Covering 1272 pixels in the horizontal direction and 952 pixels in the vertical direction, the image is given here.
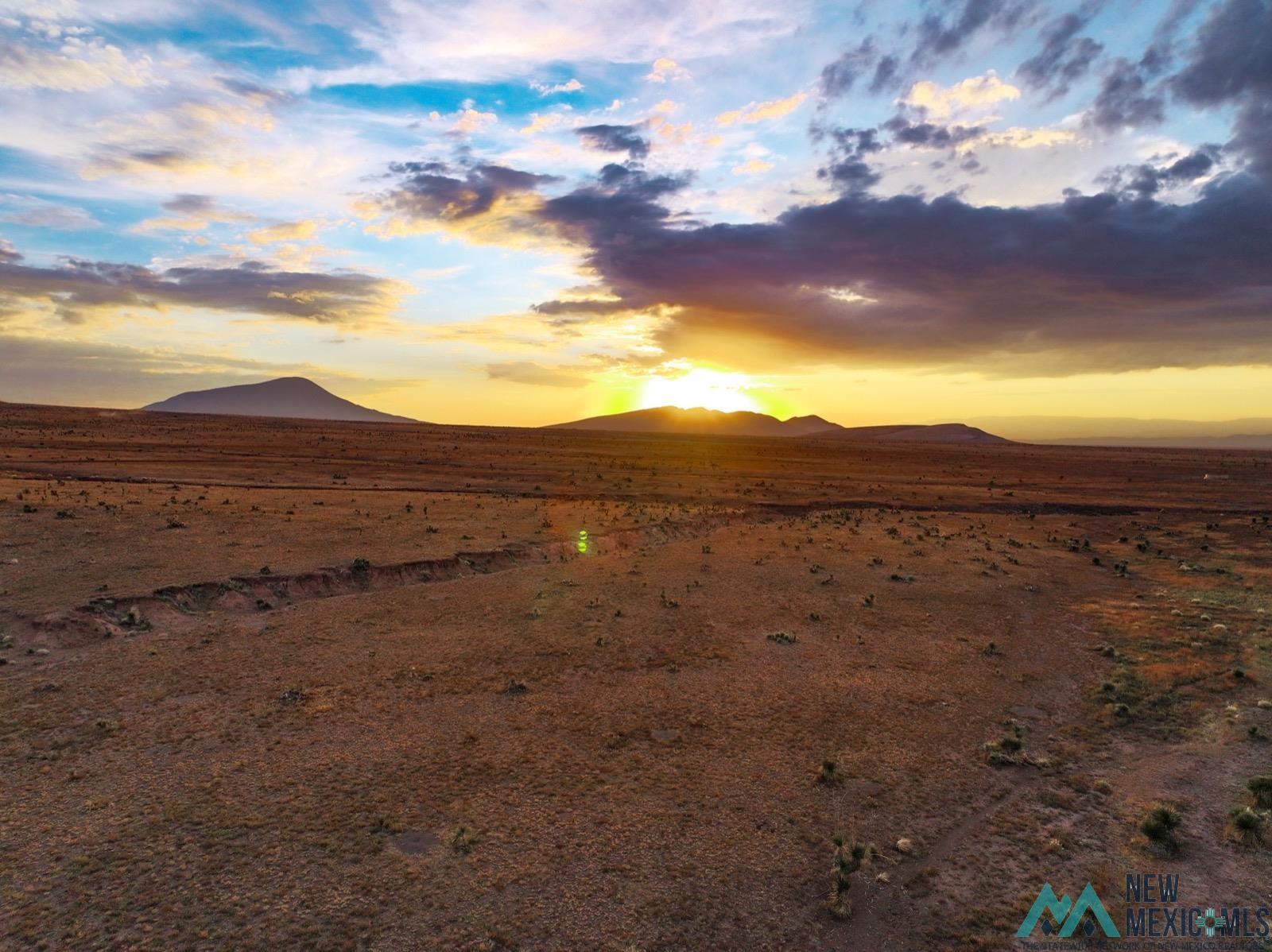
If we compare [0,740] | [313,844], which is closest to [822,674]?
[313,844]

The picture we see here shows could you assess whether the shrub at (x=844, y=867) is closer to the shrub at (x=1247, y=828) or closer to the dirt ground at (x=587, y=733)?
the dirt ground at (x=587, y=733)

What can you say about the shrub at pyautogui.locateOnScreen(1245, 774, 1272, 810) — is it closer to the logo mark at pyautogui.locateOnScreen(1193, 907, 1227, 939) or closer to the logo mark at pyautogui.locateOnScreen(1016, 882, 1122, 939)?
the logo mark at pyautogui.locateOnScreen(1193, 907, 1227, 939)

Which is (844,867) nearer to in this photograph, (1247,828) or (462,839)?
(462,839)

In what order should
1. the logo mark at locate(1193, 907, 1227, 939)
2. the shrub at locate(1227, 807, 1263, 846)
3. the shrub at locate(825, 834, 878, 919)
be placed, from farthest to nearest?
1. the shrub at locate(1227, 807, 1263, 846)
2. the shrub at locate(825, 834, 878, 919)
3. the logo mark at locate(1193, 907, 1227, 939)

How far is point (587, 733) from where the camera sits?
40.7 feet

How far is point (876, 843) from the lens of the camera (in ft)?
30.6

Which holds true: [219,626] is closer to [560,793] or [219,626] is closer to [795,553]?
[560,793]

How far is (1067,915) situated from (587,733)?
758 cm

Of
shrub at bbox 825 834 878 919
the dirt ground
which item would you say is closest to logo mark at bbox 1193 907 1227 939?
the dirt ground

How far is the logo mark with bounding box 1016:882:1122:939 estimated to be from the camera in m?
7.87

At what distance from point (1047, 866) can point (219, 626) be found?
18.6 metres

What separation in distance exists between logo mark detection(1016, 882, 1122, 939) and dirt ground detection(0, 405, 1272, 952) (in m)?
0.18

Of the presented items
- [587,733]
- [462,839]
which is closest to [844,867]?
[462,839]

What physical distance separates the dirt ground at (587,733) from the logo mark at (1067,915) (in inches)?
7.1
